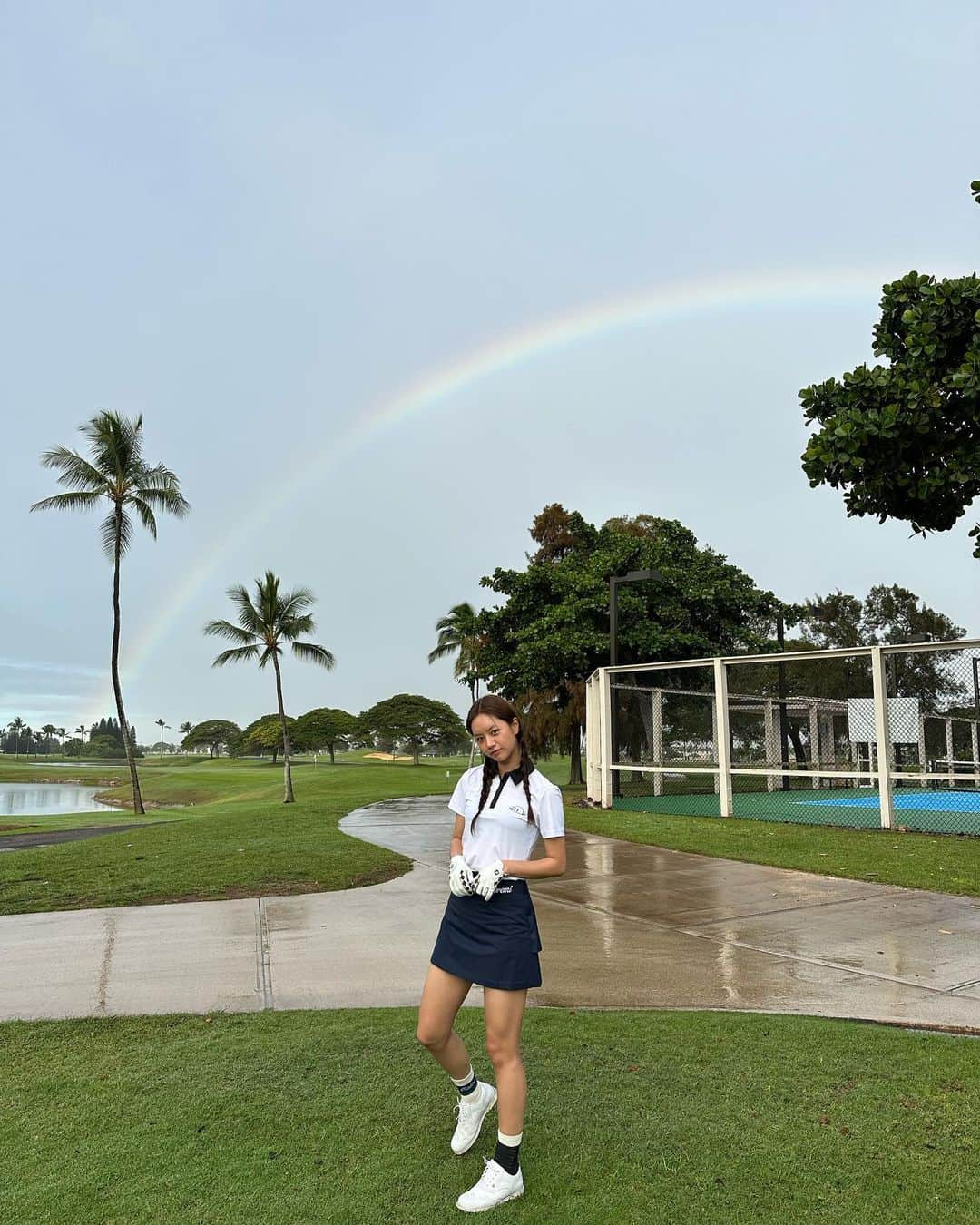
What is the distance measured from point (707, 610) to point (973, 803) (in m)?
9.09

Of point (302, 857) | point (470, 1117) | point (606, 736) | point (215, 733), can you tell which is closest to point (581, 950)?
point (470, 1117)

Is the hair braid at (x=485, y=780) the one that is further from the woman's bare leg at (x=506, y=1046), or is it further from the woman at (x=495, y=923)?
the woman's bare leg at (x=506, y=1046)

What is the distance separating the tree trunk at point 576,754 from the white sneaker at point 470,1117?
89.8 feet

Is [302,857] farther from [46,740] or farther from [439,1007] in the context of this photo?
[46,740]

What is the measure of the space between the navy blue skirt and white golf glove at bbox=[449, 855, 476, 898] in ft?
0.32

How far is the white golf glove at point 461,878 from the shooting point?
314 centimetres

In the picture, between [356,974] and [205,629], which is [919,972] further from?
[205,629]

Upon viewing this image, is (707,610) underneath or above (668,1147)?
above

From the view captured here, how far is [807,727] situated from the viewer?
24.2 m

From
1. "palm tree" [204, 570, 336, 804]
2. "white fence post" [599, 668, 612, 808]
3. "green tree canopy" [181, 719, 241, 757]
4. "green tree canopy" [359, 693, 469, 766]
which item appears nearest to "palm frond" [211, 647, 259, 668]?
"palm tree" [204, 570, 336, 804]

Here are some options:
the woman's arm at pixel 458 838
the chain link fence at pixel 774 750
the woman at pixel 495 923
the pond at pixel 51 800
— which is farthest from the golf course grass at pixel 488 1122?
the pond at pixel 51 800

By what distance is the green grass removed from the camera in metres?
2.94

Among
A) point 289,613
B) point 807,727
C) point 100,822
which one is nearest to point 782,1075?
point 807,727

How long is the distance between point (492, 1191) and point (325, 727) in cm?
8701
